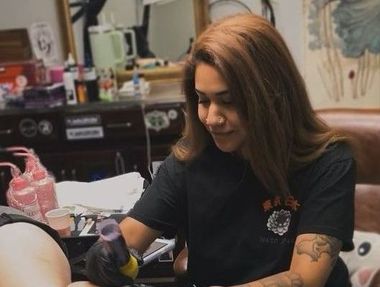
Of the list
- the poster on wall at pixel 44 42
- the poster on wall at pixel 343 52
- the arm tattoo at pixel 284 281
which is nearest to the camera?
the arm tattoo at pixel 284 281

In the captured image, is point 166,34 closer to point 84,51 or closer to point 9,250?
point 84,51

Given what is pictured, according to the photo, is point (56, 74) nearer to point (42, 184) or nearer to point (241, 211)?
point (42, 184)

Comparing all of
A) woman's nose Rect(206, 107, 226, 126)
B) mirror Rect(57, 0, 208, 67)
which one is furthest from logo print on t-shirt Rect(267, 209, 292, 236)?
mirror Rect(57, 0, 208, 67)

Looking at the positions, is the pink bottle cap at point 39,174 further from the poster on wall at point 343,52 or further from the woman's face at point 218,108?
the poster on wall at point 343,52

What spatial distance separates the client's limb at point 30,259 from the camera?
3.16 ft

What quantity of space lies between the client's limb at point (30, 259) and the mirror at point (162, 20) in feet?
6.02

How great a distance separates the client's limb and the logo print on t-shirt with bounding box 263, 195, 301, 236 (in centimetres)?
48

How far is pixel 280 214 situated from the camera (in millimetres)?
1218

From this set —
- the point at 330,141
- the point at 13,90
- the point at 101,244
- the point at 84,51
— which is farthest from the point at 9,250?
the point at 84,51

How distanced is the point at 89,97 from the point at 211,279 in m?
1.51

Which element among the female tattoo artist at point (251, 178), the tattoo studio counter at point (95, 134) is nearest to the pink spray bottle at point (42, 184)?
the female tattoo artist at point (251, 178)

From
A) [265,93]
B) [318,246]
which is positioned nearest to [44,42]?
[265,93]

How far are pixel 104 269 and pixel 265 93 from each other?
1.63 ft

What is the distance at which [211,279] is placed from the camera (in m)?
1.32
